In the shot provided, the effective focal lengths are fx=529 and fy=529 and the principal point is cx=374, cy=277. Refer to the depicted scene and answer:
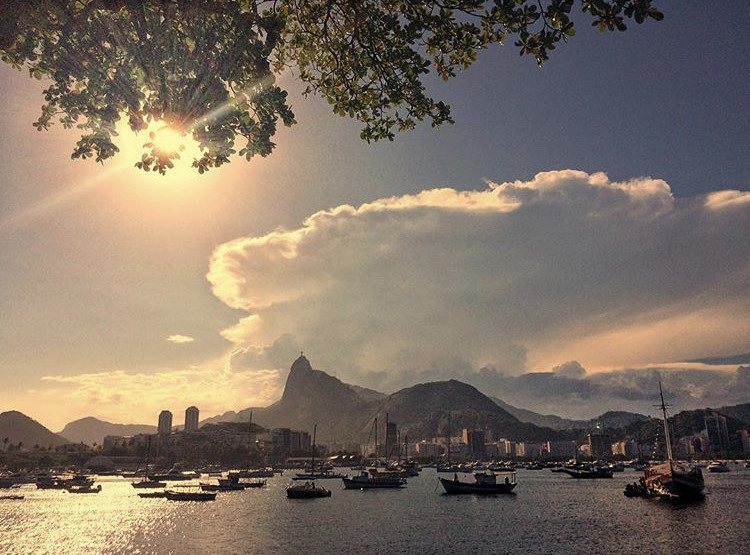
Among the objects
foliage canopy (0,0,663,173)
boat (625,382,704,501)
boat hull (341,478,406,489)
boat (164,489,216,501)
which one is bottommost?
boat hull (341,478,406,489)

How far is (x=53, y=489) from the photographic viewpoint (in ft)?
466

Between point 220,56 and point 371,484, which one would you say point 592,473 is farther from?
point 220,56

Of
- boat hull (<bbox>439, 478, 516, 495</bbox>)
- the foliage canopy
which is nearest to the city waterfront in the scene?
boat hull (<bbox>439, 478, 516, 495</bbox>)

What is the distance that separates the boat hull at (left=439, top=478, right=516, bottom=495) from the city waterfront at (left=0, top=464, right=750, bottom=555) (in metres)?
6.99

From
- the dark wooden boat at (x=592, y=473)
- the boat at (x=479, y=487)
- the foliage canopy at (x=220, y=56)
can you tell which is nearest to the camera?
the foliage canopy at (x=220, y=56)

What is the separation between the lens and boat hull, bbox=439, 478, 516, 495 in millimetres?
106688

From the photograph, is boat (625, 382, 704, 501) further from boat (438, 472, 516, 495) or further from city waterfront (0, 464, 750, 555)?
boat (438, 472, 516, 495)

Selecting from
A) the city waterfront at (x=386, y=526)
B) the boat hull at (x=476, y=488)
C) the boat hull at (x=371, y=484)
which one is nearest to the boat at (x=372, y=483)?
the boat hull at (x=371, y=484)

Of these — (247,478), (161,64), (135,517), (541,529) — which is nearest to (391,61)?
(161,64)

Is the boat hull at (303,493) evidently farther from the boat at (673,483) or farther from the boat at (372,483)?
the boat at (673,483)

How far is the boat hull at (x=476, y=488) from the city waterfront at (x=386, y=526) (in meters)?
6.99

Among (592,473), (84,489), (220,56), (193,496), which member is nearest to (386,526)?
(193,496)

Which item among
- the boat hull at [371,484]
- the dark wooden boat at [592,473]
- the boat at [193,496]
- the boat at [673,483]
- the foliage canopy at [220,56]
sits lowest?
the dark wooden boat at [592,473]

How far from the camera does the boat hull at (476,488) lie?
350 ft
